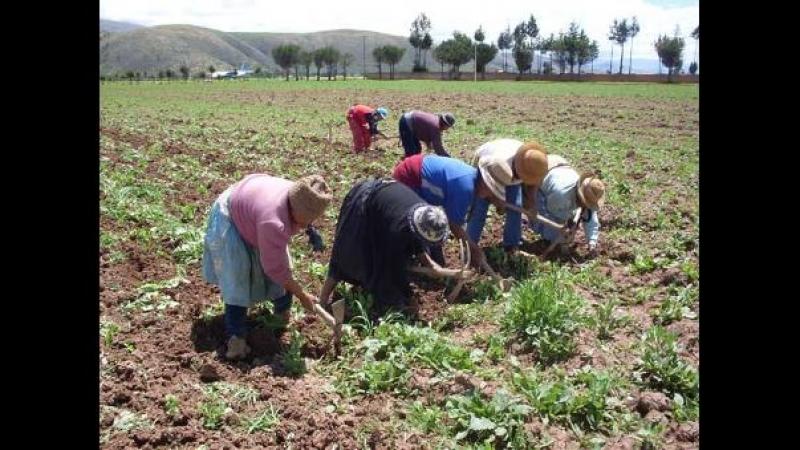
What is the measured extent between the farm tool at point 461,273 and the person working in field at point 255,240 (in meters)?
0.87

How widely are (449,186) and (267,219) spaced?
1.74m

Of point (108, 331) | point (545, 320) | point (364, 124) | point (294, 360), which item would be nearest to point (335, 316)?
point (294, 360)

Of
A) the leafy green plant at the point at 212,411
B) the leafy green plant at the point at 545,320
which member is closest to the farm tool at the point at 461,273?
the leafy green plant at the point at 545,320

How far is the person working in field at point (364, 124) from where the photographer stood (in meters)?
11.3

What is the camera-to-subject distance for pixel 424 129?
8992mm

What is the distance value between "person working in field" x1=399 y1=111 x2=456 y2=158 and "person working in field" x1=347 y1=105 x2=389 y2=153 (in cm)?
192

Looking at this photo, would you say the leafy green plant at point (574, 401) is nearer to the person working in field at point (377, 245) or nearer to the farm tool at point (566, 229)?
the person working in field at point (377, 245)

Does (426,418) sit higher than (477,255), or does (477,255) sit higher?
(477,255)

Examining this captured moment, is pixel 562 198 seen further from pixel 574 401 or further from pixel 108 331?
pixel 108 331
